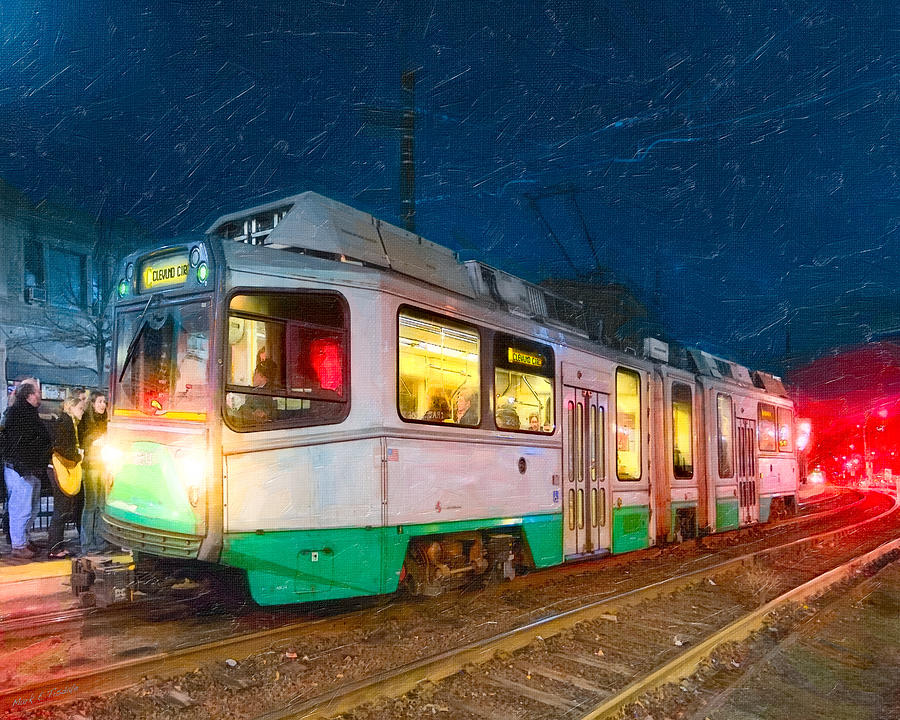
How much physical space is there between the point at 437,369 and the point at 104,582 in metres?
3.25

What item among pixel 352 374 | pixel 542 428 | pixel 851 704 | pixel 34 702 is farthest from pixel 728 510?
pixel 34 702

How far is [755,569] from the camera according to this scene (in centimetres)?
1103

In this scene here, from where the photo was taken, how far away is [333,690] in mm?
4711

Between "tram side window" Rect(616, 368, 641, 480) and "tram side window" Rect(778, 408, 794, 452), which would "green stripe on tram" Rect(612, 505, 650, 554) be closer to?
"tram side window" Rect(616, 368, 641, 480)

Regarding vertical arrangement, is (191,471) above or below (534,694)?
above

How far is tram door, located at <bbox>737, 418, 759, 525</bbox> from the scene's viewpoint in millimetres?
14797

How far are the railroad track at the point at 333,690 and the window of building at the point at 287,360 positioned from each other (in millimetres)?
1661

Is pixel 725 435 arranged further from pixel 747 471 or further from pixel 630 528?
pixel 630 528

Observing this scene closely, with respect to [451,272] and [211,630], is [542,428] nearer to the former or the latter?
[451,272]

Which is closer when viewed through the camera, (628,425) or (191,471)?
(191,471)

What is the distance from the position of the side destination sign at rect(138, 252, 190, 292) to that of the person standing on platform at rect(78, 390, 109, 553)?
4.37 ft

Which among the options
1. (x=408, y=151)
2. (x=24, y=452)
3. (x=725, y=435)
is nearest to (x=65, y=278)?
(x=408, y=151)

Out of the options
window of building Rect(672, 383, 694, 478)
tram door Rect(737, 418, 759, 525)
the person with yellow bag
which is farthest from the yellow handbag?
tram door Rect(737, 418, 759, 525)

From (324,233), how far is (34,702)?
3986 millimetres
